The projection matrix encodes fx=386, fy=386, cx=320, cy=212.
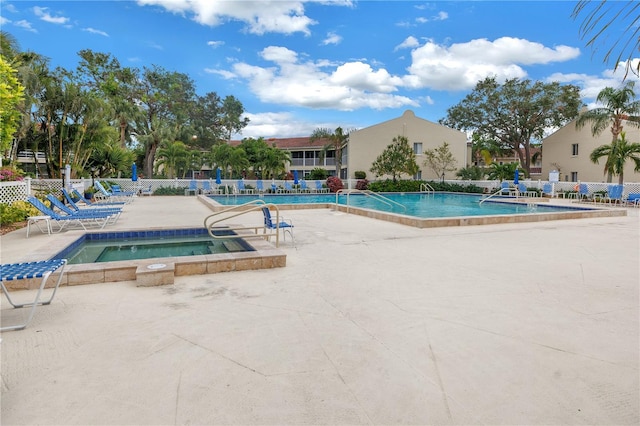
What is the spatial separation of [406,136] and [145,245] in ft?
93.1

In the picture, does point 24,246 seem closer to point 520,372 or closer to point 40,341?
point 40,341

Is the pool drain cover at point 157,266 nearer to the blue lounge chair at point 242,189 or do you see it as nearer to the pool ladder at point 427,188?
the blue lounge chair at point 242,189

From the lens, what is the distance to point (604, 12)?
173cm

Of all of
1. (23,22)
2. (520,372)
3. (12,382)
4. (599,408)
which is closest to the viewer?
(599,408)

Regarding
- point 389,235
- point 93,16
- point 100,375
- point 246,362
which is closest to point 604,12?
point 246,362

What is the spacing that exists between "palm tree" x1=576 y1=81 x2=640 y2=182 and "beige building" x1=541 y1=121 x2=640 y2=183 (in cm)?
239

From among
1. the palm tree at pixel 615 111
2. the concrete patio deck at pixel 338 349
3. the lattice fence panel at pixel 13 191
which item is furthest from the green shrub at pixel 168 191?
the palm tree at pixel 615 111

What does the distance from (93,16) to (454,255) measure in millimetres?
23620

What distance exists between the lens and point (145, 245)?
8.04m

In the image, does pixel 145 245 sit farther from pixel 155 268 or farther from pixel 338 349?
pixel 338 349

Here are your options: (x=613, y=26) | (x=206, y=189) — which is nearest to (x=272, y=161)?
(x=206, y=189)

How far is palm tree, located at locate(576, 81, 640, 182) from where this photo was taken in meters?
24.0

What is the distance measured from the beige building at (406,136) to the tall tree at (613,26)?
31.4 metres

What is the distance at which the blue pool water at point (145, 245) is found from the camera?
7078mm
